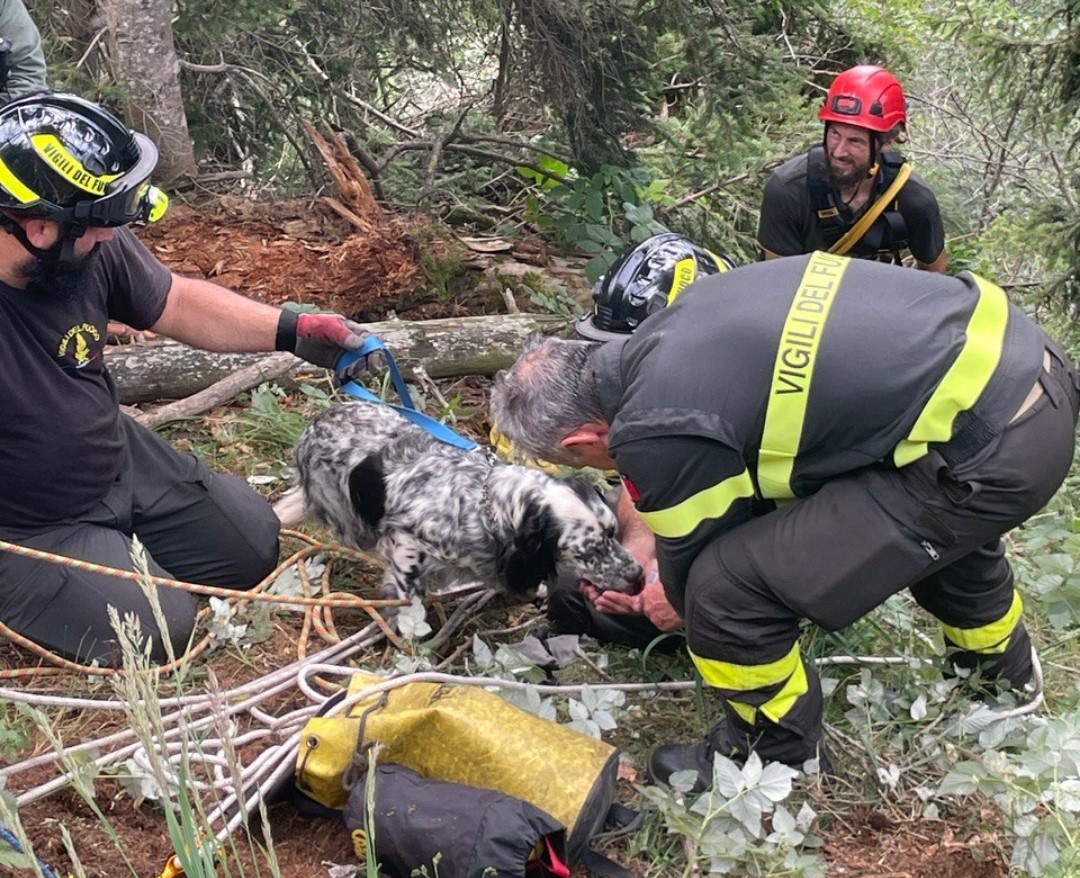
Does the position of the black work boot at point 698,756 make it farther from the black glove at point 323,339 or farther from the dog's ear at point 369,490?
the black glove at point 323,339

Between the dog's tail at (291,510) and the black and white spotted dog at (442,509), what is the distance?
0.01 meters

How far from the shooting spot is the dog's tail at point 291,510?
467 centimetres

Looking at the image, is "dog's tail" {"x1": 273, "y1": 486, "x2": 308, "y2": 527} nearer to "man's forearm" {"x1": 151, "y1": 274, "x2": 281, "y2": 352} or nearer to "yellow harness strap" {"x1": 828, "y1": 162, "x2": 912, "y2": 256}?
"man's forearm" {"x1": 151, "y1": 274, "x2": 281, "y2": 352}

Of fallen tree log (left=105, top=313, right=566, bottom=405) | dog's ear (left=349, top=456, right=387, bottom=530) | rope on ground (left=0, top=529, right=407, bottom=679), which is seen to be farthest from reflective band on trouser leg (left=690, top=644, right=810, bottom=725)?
fallen tree log (left=105, top=313, right=566, bottom=405)

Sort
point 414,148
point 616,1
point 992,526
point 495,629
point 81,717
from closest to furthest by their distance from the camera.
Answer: point 992,526, point 81,717, point 495,629, point 616,1, point 414,148

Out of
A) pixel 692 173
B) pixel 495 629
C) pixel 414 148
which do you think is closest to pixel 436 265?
pixel 414 148

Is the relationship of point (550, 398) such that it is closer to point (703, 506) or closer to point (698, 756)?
point (703, 506)

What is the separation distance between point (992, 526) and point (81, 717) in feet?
9.39

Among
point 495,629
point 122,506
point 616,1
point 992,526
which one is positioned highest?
point 616,1

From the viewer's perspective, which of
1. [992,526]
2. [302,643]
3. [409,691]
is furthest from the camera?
[302,643]

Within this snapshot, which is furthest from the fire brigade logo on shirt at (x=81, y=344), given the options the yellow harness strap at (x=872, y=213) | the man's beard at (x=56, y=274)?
the yellow harness strap at (x=872, y=213)

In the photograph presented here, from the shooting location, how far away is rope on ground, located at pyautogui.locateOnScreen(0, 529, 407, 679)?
3.54m

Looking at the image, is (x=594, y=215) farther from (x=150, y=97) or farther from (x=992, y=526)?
(x=992, y=526)

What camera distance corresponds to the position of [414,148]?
783cm
